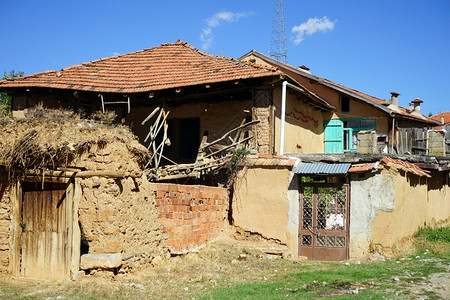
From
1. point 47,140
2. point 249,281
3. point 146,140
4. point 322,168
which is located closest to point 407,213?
point 322,168

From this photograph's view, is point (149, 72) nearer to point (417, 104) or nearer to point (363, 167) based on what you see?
point (363, 167)

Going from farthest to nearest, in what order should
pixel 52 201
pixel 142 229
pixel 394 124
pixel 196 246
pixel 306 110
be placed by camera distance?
pixel 394 124, pixel 306 110, pixel 196 246, pixel 142 229, pixel 52 201

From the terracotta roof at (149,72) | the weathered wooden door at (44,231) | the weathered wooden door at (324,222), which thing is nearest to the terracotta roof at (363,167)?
the weathered wooden door at (324,222)

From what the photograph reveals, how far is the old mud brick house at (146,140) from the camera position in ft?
29.2

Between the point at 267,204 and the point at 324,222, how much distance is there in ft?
5.16

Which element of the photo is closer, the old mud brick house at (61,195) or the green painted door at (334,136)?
the old mud brick house at (61,195)

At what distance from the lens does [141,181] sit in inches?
388

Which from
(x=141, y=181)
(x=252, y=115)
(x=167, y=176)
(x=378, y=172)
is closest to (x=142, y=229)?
(x=141, y=181)

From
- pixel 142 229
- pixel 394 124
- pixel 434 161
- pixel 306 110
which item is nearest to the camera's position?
pixel 142 229

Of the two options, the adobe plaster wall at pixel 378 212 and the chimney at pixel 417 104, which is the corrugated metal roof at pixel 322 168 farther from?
the chimney at pixel 417 104

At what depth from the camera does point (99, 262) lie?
873 centimetres

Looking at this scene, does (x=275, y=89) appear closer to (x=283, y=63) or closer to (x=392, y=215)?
(x=392, y=215)

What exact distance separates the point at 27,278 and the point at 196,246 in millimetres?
4029

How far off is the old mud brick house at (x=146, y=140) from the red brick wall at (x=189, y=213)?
2 centimetres
